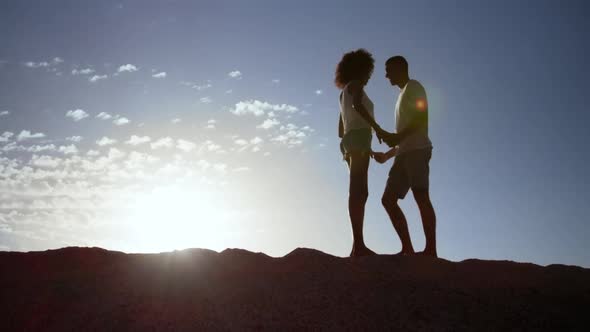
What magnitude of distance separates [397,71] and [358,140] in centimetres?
100

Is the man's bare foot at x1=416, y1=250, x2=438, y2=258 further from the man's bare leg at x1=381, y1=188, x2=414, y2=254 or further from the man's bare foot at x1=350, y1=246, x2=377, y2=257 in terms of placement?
the man's bare foot at x1=350, y1=246, x2=377, y2=257

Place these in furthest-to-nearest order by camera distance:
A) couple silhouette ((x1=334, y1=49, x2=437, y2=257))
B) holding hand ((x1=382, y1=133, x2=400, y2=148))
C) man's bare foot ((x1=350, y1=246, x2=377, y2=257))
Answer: holding hand ((x1=382, y1=133, x2=400, y2=148))
couple silhouette ((x1=334, y1=49, x2=437, y2=257))
man's bare foot ((x1=350, y1=246, x2=377, y2=257))

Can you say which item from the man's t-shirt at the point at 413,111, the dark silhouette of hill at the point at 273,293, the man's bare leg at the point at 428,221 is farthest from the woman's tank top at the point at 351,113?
the dark silhouette of hill at the point at 273,293

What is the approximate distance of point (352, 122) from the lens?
5098mm

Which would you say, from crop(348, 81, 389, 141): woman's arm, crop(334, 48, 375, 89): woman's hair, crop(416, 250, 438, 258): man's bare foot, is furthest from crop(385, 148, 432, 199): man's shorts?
crop(334, 48, 375, 89): woman's hair

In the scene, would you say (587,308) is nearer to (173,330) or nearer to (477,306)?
(477,306)

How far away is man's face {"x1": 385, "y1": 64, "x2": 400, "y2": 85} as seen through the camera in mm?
5352

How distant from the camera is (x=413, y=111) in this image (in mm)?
5062

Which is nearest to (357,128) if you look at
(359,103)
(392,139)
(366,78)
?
(359,103)

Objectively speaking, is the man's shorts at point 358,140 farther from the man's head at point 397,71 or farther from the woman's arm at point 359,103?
the man's head at point 397,71

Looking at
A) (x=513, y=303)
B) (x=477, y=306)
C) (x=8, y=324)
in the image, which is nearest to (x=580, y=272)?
(x=513, y=303)

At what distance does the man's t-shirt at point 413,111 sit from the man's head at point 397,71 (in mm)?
167

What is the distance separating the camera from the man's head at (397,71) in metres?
5.34

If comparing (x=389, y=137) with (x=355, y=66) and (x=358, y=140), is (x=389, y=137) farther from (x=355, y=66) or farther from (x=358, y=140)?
(x=355, y=66)
